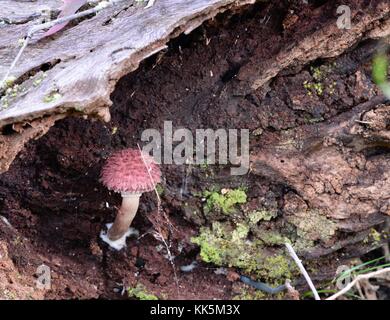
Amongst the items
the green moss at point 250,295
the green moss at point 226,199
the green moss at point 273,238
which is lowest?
the green moss at point 250,295

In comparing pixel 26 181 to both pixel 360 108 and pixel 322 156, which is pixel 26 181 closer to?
pixel 322 156

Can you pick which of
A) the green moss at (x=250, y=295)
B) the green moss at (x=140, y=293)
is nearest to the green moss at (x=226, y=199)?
the green moss at (x=250, y=295)

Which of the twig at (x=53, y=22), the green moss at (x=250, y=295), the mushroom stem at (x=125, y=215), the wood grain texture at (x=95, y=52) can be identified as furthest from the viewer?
the green moss at (x=250, y=295)

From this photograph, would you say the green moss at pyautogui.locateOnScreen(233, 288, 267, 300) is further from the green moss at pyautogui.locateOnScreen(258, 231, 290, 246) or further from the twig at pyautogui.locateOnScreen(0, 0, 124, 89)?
the twig at pyautogui.locateOnScreen(0, 0, 124, 89)

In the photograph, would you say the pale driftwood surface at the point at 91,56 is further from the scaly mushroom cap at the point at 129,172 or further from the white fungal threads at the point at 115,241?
the white fungal threads at the point at 115,241

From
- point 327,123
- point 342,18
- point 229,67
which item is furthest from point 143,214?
point 342,18

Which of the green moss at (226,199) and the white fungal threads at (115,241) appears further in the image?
the white fungal threads at (115,241)
